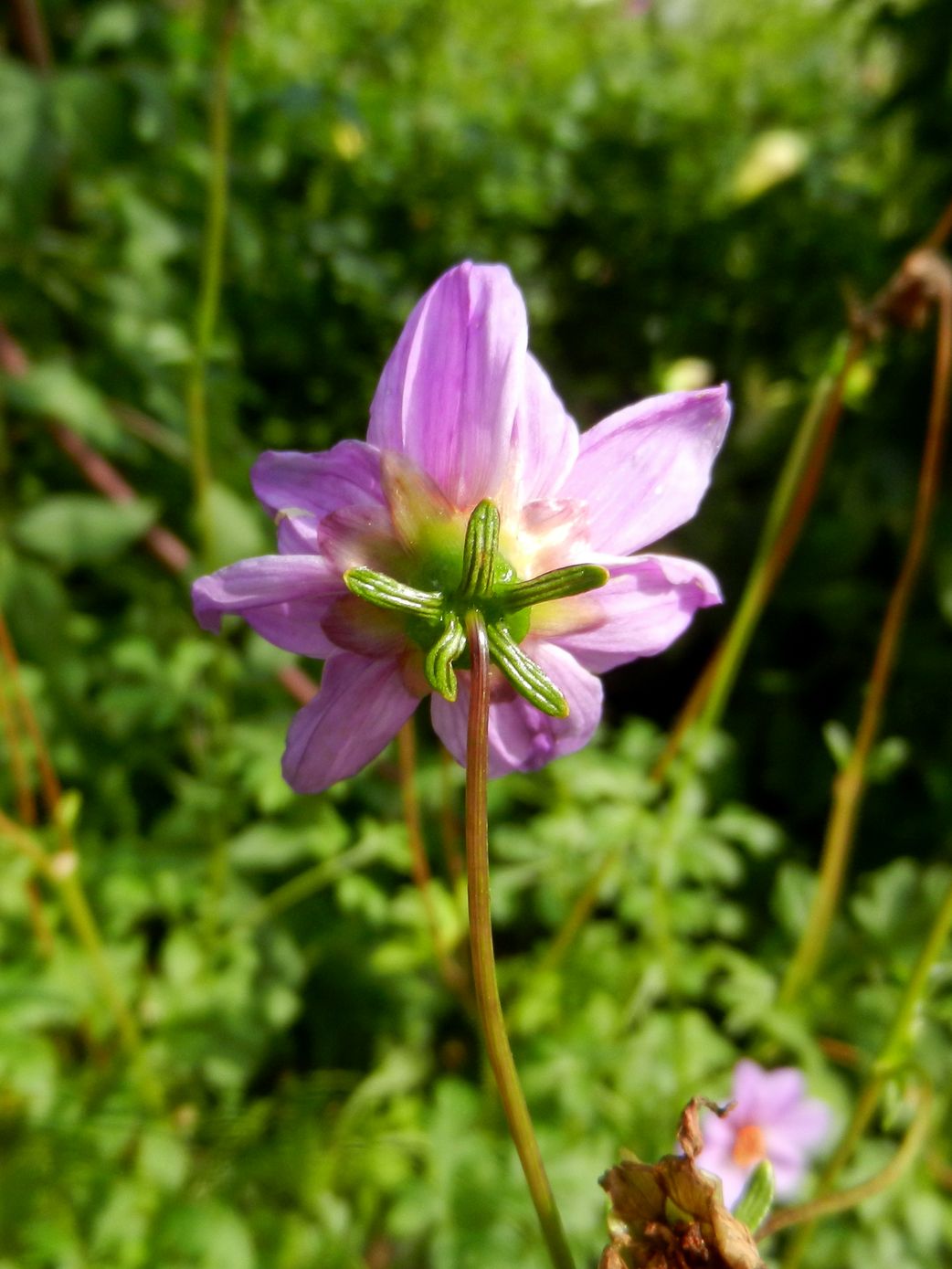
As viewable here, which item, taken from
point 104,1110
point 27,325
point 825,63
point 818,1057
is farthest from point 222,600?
point 825,63

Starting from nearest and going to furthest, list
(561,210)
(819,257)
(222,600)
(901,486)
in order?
(222,600) < (901,486) < (819,257) < (561,210)

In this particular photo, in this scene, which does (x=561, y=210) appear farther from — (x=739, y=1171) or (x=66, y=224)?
(x=739, y=1171)

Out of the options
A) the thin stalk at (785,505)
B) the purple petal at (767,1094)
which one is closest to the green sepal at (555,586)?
the thin stalk at (785,505)

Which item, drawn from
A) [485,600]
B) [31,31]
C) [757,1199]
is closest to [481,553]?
[485,600]

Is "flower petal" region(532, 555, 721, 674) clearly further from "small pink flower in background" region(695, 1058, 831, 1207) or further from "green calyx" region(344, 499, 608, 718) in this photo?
"small pink flower in background" region(695, 1058, 831, 1207)

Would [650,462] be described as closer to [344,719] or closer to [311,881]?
[344,719]

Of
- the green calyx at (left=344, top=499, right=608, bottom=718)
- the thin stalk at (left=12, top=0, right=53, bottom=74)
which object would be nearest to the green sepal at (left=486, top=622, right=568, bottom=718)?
the green calyx at (left=344, top=499, right=608, bottom=718)

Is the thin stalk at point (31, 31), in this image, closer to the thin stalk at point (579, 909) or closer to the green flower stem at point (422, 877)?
the green flower stem at point (422, 877)
